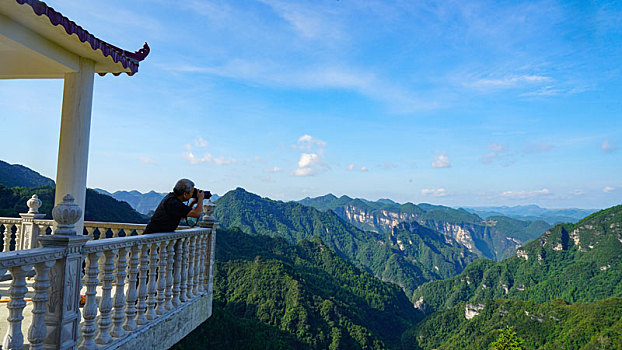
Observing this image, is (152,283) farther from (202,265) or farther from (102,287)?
(202,265)

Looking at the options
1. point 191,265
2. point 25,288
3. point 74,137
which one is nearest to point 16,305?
point 25,288

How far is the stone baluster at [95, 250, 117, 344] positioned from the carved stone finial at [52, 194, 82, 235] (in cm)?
54

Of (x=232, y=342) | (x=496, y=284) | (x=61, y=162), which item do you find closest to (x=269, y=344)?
(x=232, y=342)

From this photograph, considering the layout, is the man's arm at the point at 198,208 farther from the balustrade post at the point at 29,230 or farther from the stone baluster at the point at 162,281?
the balustrade post at the point at 29,230

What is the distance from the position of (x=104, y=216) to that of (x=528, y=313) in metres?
78.8

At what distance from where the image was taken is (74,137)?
438 centimetres

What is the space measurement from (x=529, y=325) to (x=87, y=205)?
3116 inches

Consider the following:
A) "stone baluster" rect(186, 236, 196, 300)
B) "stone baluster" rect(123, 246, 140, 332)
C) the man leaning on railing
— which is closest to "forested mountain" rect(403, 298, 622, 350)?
"stone baluster" rect(186, 236, 196, 300)

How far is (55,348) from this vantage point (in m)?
2.83

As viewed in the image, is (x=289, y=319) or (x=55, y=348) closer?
(x=55, y=348)

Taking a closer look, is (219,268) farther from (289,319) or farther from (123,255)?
(123,255)

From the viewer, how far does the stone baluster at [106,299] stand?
330cm

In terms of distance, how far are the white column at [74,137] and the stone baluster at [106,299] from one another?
1.51m

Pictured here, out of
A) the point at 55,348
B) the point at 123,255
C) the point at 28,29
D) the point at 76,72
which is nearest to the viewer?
the point at 55,348
